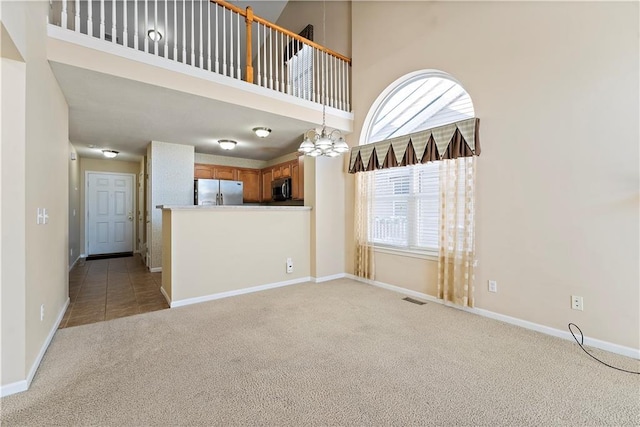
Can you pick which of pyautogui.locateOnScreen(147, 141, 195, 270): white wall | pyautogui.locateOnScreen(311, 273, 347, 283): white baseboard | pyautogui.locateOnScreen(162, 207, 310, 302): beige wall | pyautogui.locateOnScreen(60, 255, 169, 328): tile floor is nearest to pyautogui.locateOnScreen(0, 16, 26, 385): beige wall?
pyautogui.locateOnScreen(60, 255, 169, 328): tile floor

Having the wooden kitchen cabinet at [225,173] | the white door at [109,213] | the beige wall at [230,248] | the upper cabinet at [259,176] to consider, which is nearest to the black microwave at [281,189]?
the upper cabinet at [259,176]

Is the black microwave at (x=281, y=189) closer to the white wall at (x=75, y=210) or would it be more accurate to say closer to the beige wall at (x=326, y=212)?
the beige wall at (x=326, y=212)

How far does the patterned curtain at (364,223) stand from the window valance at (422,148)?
0.62 ft

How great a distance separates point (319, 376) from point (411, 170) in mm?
2905

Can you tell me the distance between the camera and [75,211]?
6.22 m

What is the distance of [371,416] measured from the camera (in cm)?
162

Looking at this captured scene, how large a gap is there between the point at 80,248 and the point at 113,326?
5.25 metres

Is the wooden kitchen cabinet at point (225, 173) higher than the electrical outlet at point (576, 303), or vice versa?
the wooden kitchen cabinet at point (225, 173)

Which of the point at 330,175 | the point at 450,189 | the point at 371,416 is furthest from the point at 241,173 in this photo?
the point at 371,416

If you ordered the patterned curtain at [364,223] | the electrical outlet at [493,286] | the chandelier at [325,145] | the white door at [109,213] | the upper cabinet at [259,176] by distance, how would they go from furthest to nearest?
the white door at [109,213] < the upper cabinet at [259,176] < the patterned curtain at [364,223] < the electrical outlet at [493,286] < the chandelier at [325,145]

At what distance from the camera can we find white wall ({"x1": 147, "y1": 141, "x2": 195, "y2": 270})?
529 centimetres

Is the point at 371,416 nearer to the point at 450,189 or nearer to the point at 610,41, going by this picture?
the point at 450,189

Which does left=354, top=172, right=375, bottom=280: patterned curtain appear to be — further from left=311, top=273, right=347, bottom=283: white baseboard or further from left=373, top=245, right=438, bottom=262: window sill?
left=311, top=273, right=347, bottom=283: white baseboard

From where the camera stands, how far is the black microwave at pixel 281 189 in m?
5.81
